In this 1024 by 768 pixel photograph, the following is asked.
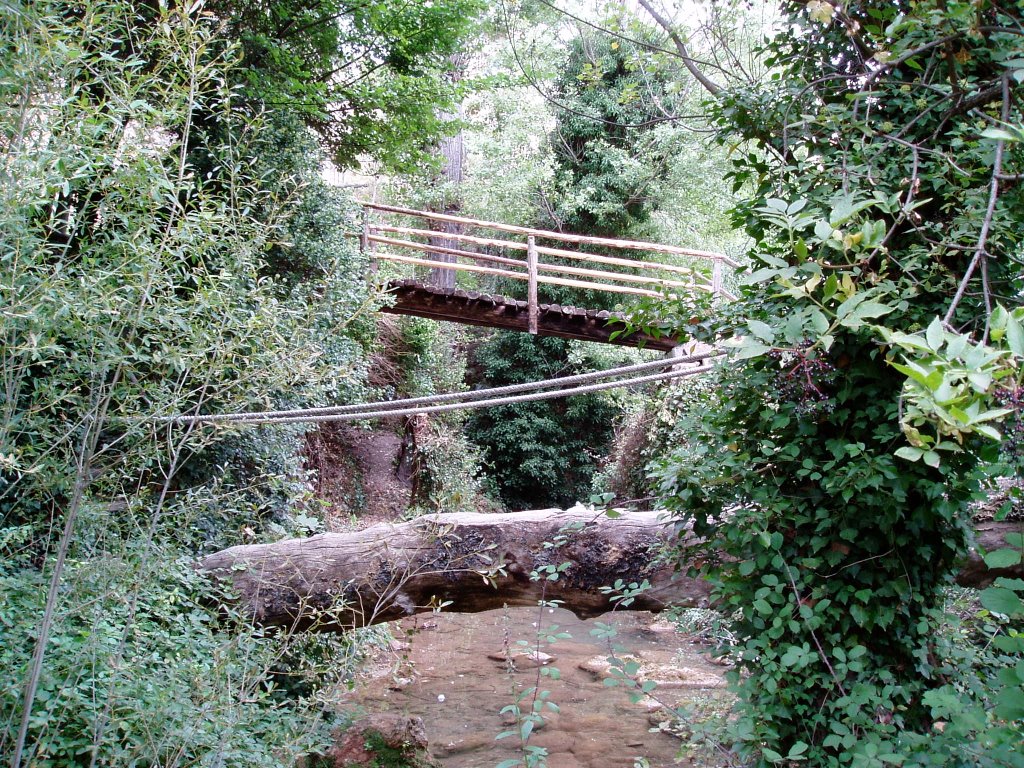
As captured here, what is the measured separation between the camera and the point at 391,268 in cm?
879

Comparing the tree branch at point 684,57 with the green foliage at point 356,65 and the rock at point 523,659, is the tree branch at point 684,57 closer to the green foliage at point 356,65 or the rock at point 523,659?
the green foliage at point 356,65

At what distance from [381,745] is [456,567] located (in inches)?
67.0

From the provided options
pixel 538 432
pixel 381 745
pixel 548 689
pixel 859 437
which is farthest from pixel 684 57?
pixel 538 432

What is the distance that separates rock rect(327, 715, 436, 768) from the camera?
352 cm

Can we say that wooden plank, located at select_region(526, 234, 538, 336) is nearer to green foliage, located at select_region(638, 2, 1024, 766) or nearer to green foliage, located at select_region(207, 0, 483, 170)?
green foliage, located at select_region(207, 0, 483, 170)

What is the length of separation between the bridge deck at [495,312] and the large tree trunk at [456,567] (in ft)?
13.7

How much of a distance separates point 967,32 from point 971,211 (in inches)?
13.8

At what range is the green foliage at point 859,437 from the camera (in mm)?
1478

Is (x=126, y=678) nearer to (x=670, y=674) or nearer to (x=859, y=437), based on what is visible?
(x=859, y=437)

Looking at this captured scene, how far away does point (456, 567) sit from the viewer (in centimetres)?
252

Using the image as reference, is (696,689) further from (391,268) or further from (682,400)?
(391,268)

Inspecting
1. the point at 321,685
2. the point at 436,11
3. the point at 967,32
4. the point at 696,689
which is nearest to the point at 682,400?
the point at 696,689

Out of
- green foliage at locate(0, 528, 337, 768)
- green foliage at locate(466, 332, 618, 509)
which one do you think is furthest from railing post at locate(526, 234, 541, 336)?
green foliage at locate(0, 528, 337, 768)

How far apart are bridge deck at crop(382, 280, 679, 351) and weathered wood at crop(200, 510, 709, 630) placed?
4164mm
